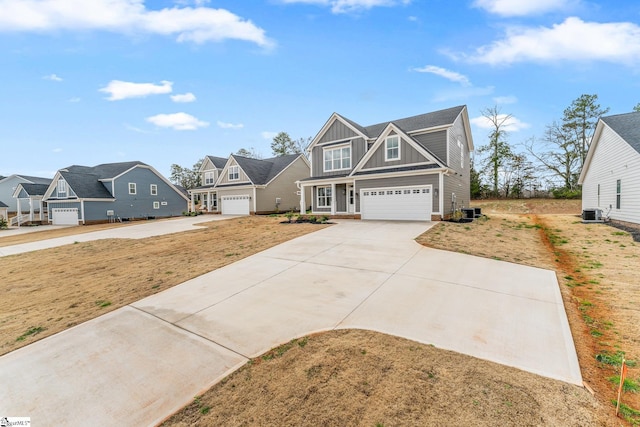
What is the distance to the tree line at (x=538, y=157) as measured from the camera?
2995 centimetres

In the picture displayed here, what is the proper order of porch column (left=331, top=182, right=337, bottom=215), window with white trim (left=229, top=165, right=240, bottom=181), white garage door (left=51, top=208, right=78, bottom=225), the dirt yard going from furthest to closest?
window with white trim (left=229, top=165, right=240, bottom=181)
white garage door (left=51, top=208, right=78, bottom=225)
porch column (left=331, top=182, right=337, bottom=215)
the dirt yard

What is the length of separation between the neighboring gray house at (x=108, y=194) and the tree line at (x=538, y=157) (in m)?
38.6

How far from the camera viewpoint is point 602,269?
23.2ft

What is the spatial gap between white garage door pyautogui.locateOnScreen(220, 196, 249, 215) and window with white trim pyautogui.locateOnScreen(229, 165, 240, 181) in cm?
197

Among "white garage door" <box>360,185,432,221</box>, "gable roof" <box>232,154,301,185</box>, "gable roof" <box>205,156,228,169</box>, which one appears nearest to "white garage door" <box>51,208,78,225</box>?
"gable roof" <box>205,156,228,169</box>

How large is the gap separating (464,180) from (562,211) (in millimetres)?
12789

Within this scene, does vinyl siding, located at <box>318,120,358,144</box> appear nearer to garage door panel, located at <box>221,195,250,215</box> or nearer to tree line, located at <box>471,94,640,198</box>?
garage door panel, located at <box>221,195,250,215</box>

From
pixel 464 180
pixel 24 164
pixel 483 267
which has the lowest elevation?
pixel 483 267

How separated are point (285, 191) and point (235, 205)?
5.29 meters

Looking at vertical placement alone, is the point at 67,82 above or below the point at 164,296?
above

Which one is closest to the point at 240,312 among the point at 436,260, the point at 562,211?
the point at 436,260

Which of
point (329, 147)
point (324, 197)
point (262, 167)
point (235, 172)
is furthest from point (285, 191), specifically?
point (329, 147)

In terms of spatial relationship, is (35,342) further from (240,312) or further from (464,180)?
(464,180)

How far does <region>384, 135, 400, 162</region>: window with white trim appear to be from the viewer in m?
16.4
